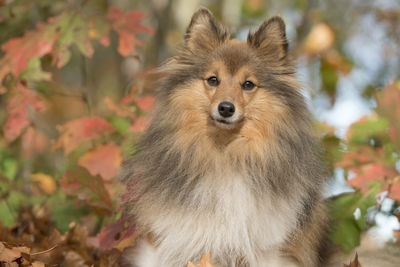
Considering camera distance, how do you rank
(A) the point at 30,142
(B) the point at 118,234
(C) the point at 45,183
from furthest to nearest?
(A) the point at 30,142 → (C) the point at 45,183 → (B) the point at 118,234

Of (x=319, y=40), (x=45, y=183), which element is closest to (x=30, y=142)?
(x=45, y=183)

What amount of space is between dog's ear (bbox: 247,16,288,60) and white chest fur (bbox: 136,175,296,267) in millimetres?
926

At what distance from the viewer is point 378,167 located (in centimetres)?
363

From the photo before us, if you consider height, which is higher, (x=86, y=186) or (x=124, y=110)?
(x=124, y=110)

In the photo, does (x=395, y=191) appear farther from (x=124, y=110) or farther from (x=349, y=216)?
(x=124, y=110)

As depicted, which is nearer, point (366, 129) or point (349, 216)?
point (349, 216)

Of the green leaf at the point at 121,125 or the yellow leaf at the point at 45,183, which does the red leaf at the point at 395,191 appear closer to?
the green leaf at the point at 121,125

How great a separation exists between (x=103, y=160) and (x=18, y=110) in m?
0.88

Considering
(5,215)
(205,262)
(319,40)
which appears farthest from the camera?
(319,40)

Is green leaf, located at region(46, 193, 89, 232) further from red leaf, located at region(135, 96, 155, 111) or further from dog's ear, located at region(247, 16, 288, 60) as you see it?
dog's ear, located at region(247, 16, 288, 60)

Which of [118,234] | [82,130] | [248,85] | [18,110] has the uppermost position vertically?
[248,85]

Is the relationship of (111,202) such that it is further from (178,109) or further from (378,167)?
(378,167)

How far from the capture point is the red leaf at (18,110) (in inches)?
158

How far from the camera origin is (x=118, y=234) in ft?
10.9
